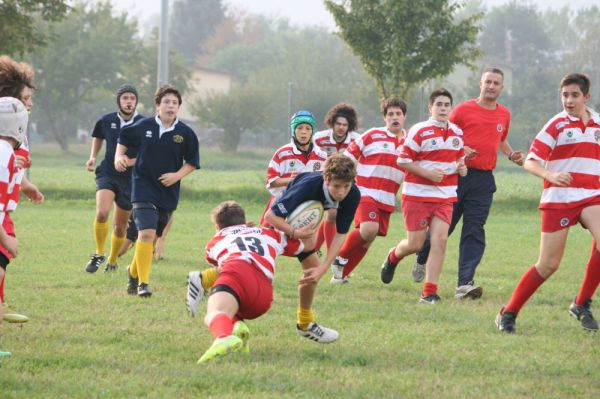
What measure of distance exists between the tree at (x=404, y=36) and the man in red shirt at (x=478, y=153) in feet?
38.2

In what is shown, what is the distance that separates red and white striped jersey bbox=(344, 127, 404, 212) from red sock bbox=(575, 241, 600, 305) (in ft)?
8.62

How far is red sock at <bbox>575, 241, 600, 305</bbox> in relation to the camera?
284 inches

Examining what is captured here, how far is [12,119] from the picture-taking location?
5.25m

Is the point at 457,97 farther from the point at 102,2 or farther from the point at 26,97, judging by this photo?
the point at 26,97

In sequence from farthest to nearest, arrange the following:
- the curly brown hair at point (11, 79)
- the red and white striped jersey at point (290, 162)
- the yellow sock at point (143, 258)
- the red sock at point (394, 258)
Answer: the red and white striped jersey at point (290, 162) → the red sock at point (394, 258) → the yellow sock at point (143, 258) → the curly brown hair at point (11, 79)

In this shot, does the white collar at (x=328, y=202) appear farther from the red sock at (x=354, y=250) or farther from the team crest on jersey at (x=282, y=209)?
the red sock at (x=354, y=250)


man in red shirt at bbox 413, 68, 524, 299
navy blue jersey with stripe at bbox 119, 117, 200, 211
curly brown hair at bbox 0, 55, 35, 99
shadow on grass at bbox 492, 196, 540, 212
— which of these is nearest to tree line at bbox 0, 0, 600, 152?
shadow on grass at bbox 492, 196, 540, 212

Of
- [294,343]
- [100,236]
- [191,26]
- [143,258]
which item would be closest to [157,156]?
[143,258]

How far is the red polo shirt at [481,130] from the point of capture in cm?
907

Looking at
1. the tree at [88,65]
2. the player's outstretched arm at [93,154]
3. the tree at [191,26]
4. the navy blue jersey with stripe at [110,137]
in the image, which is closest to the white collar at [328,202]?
the navy blue jersey with stripe at [110,137]

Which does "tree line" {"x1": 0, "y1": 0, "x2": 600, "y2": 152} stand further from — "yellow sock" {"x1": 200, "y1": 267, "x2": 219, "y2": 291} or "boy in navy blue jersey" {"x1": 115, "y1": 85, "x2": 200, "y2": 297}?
"yellow sock" {"x1": 200, "y1": 267, "x2": 219, "y2": 291}

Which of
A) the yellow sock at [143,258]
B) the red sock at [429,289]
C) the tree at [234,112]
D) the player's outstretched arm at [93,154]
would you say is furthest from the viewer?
the tree at [234,112]

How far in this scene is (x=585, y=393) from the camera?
512cm

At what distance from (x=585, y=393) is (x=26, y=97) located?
379 centimetres
